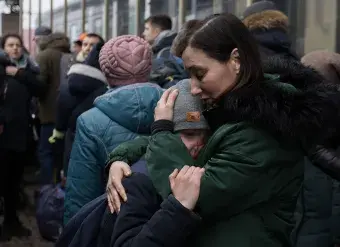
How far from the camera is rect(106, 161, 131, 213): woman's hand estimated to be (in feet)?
6.04

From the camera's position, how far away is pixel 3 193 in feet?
19.6

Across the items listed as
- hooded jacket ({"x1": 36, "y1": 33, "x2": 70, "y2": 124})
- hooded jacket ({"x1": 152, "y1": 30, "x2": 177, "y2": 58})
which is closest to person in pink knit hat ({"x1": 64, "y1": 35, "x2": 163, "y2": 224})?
hooded jacket ({"x1": 152, "y1": 30, "x2": 177, "y2": 58})

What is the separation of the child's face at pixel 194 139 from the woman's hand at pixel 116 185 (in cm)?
20

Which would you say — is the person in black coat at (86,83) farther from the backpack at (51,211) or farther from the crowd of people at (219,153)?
the crowd of people at (219,153)

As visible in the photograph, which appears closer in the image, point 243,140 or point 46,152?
point 243,140

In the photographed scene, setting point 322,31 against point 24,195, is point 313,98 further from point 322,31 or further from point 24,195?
point 24,195

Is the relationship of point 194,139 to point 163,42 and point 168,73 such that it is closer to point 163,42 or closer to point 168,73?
point 168,73

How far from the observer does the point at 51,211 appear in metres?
5.24

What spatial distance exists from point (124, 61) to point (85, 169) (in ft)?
1.79

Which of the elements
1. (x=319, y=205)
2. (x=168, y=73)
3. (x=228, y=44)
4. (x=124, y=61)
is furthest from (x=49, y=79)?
(x=228, y=44)

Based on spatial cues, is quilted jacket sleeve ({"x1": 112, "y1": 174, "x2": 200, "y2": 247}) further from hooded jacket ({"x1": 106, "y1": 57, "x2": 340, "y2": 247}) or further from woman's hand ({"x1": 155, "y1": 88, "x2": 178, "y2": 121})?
woman's hand ({"x1": 155, "y1": 88, "x2": 178, "y2": 121})

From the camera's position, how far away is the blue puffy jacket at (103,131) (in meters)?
2.89

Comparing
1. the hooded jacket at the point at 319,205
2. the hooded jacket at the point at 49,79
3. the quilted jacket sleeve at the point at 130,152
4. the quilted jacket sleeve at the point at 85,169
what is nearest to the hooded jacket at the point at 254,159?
the quilted jacket sleeve at the point at 130,152

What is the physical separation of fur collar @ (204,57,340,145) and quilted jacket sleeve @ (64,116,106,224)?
136 centimetres
